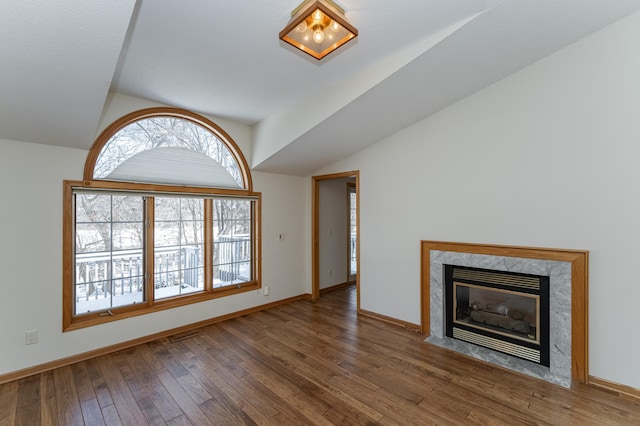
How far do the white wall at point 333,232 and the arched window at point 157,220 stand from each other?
51.5 inches

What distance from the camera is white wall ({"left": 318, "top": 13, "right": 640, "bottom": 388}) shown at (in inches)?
87.7

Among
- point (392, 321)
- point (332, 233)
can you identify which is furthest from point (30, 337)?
point (332, 233)

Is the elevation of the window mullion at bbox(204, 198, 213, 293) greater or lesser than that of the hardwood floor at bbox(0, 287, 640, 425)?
greater

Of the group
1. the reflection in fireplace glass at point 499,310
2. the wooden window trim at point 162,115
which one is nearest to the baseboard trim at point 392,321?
the reflection in fireplace glass at point 499,310

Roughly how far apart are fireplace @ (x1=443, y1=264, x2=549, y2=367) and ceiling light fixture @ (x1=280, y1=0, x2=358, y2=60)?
100 inches

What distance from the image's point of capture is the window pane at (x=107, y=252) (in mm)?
2857

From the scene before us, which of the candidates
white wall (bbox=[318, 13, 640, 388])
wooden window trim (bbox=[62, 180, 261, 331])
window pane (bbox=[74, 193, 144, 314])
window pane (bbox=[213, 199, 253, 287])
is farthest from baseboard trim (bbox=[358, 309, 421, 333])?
window pane (bbox=[74, 193, 144, 314])

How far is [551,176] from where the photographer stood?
2.55m

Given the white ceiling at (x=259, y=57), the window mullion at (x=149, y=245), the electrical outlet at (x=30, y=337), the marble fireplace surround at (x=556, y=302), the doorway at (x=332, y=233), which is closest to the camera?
the white ceiling at (x=259, y=57)

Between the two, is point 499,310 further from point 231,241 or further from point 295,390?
point 231,241

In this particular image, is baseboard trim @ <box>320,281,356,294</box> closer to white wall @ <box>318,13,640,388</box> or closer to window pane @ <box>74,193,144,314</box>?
white wall @ <box>318,13,640,388</box>

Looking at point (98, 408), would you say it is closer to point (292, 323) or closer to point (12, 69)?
point (292, 323)

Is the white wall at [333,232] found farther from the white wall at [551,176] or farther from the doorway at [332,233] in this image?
the white wall at [551,176]

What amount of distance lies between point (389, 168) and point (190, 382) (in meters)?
3.13
